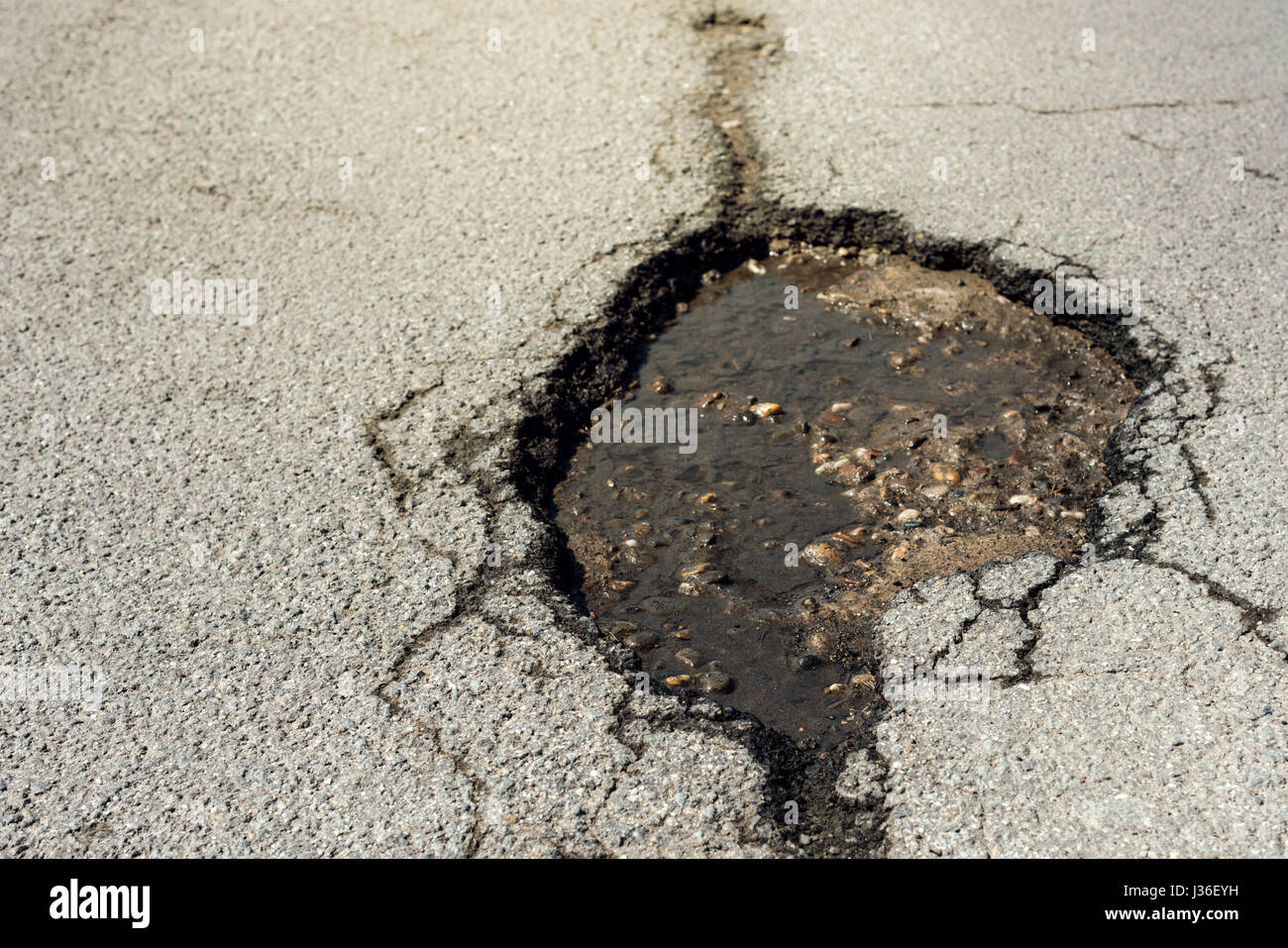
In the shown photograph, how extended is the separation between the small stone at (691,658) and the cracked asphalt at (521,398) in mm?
190

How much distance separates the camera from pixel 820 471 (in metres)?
3.66

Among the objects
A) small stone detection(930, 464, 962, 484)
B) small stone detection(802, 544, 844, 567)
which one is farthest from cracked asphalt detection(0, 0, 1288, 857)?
small stone detection(930, 464, 962, 484)

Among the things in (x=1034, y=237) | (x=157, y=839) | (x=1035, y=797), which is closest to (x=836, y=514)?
(x=1035, y=797)

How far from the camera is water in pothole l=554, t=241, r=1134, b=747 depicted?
3057 millimetres

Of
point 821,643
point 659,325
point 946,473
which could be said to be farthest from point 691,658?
point 659,325

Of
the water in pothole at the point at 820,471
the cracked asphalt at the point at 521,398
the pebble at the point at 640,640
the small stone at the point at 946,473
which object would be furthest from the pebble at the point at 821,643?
the small stone at the point at 946,473

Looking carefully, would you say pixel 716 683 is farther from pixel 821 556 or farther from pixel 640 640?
pixel 821 556

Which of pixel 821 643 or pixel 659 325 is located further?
pixel 659 325

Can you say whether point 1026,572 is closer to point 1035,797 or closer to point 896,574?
point 896,574

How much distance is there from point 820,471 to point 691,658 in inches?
37.9

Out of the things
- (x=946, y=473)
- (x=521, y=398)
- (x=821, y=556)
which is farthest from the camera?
(x=521, y=398)

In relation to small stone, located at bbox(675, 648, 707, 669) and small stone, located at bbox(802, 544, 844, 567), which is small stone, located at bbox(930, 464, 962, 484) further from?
small stone, located at bbox(675, 648, 707, 669)

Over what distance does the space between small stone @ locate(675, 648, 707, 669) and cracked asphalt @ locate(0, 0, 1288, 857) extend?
19 cm
